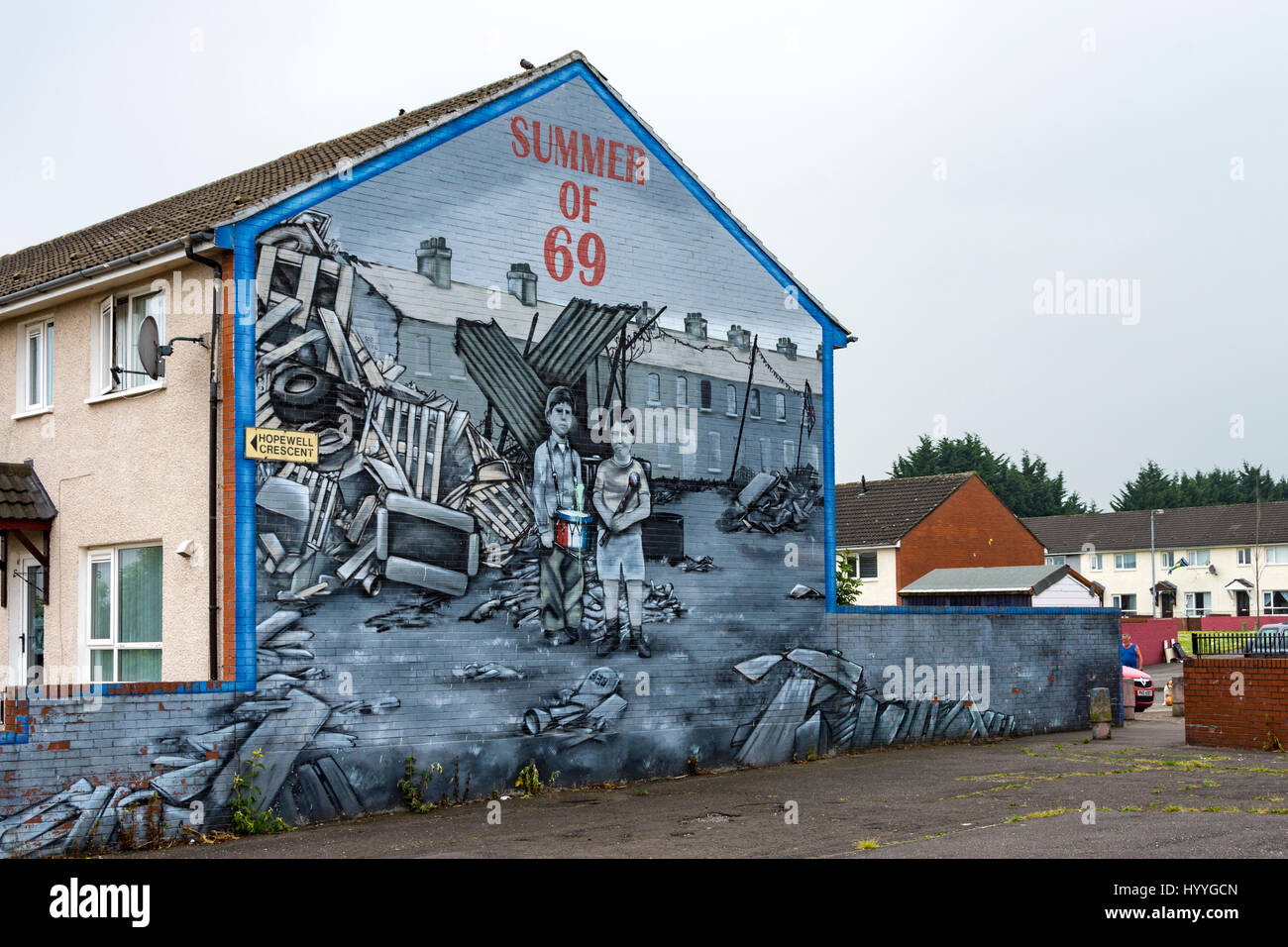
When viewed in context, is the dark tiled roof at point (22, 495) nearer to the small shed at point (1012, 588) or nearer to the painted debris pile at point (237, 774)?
the painted debris pile at point (237, 774)

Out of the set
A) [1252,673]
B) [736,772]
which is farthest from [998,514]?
[736,772]

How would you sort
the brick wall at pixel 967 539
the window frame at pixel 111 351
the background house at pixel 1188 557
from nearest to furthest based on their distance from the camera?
the window frame at pixel 111 351 < the brick wall at pixel 967 539 < the background house at pixel 1188 557

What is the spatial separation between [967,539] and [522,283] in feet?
116

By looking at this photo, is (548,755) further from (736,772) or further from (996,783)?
(996,783)

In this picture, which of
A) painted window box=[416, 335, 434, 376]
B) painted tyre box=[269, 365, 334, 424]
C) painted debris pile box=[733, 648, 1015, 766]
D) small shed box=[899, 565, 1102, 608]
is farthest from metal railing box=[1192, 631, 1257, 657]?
small shed box=[899, 565, 1102, 608]

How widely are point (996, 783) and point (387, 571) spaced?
716 centimetres

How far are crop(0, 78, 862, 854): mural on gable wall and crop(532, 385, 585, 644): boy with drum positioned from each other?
30mm

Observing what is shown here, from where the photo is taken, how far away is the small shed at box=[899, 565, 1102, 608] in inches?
1419

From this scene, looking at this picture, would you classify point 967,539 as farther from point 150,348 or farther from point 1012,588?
point 150,348

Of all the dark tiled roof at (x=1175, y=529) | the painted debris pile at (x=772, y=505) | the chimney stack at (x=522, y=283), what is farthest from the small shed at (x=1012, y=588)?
the dark tiled roof at (x=1175, y=529)

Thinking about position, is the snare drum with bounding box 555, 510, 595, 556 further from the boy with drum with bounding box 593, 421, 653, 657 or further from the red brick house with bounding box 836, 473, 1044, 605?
the red brick house with bounding box 836, 473, 1044, 605

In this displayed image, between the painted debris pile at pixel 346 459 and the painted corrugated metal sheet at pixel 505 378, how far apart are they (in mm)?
510

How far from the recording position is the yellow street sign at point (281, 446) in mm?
13609

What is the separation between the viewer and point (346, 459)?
47.0ft
